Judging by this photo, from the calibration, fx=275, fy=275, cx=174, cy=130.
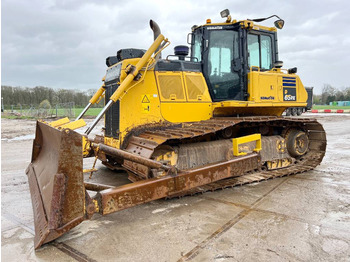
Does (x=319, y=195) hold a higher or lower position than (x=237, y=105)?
lower

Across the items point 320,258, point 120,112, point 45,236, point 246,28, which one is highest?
point 246,28

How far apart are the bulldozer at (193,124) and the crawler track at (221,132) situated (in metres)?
0.02

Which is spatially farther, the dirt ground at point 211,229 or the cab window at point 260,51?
the cab window at point 260,51

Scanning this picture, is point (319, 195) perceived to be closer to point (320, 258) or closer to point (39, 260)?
point (320, 258)

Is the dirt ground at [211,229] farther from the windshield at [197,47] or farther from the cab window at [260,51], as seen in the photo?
the windshield at [197,47]

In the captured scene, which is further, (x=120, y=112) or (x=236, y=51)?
(x=236, y=51)

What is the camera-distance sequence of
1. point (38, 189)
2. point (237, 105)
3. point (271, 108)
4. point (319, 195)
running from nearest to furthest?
point (38, 189), point (319, 195), point (237, 105), point (271, 108)

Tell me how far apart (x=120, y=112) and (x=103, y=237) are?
2.13 metres

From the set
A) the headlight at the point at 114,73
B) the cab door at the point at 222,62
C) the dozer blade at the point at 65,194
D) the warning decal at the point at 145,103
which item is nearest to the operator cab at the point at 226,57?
the cab door at the point at 222,62

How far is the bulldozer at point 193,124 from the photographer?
357 cm

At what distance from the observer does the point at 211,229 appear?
3346 millimetres

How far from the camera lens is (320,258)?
8.83 feet

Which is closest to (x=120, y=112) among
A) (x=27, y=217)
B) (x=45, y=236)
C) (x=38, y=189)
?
(x=38, y=189)

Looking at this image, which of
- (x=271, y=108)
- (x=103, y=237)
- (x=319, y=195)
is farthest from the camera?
(x=271, y=108)
